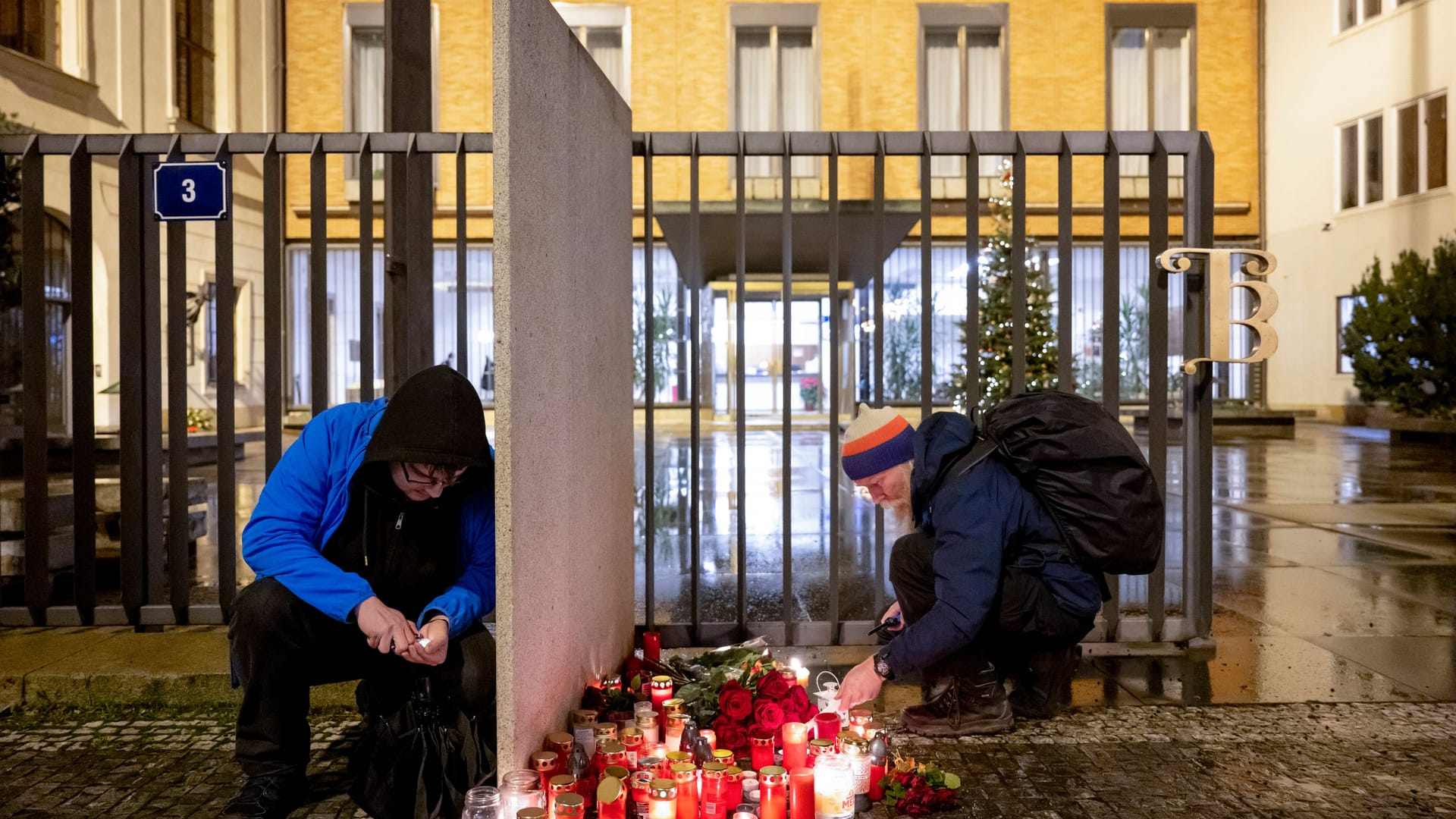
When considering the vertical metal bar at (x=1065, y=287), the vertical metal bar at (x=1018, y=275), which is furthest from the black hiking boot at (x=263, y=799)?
the vertical metal bar at (x=1065, y=287)

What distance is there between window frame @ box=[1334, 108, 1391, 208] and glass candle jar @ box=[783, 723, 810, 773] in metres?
24.0

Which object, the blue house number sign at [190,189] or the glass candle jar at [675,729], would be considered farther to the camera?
the blue house number sign at [190,189]

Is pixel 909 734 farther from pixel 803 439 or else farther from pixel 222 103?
pixel 222 103

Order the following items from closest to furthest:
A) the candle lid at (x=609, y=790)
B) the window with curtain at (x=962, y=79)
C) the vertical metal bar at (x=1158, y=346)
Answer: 1. the candle lid at (x=609, y=790)
2. the vertical metal bar at (x=1158, y=346)
3. the window with curtain at (x=962, y=79)

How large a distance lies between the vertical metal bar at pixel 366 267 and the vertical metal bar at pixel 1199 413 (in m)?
3.49

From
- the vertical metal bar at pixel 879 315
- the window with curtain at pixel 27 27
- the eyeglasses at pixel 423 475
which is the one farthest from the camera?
the window with curtain at pixel 27 27

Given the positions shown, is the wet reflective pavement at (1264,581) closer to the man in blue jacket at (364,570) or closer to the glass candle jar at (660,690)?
the glass candle jar at (660,690)

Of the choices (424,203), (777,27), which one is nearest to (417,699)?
(424,203)

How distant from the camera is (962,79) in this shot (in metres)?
23.4

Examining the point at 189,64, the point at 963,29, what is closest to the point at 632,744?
the point at 189,64

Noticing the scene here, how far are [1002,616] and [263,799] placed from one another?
2.31 metres

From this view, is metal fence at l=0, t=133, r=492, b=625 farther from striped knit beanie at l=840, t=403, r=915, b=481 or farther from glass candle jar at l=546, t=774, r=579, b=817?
glass candle jar at l=546, t=774, r=579, b=817

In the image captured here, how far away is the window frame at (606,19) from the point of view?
2298 cm

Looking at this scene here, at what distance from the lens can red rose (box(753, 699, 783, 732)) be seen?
309 cm
